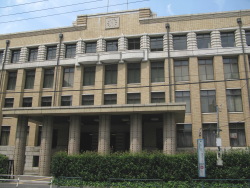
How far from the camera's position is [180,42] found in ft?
105

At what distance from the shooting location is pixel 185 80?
102 feet

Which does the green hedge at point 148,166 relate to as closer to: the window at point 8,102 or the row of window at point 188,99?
the row of window at point 188,99

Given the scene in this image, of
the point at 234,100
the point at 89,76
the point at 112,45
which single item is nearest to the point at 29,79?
the point at 89,76

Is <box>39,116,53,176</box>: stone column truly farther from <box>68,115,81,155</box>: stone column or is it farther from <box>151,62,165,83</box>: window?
<box>151,62,165,83</box>: window

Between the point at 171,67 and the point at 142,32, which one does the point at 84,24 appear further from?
the point at 171,67

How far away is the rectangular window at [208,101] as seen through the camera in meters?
30.0

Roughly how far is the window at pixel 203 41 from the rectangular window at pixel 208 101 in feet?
18.9

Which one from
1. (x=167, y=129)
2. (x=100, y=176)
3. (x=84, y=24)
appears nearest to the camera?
(x=100, y=176)

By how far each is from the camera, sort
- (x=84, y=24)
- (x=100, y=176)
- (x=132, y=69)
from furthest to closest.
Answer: (x=84, y=24) → (x=132, y=69) → (x=100, y=176)

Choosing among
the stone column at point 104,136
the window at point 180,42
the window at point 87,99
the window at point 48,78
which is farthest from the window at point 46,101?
the window at point 180,42

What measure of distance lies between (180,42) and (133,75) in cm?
721

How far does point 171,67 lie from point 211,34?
20.6 feet

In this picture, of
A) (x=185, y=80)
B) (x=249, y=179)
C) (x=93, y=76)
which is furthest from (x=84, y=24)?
(x=249, y=179)

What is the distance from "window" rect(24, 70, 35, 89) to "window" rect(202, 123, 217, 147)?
929 inches
